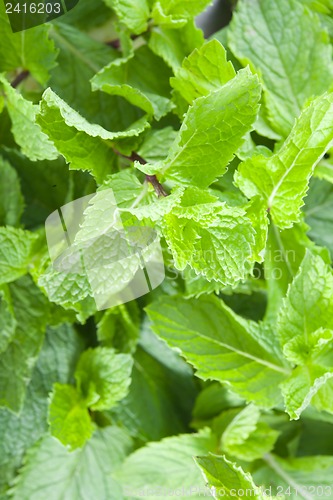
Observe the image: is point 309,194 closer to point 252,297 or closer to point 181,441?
point 252,297

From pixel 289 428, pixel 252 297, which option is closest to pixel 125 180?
pixel 252 297

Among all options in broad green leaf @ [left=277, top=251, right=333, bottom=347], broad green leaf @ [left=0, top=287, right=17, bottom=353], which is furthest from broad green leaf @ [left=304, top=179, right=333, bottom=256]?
broad green leaf @ [left=0, top=287, right=17, bottom=353]

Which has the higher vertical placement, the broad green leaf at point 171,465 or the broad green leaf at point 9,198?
the broad green leaf at point 9,198

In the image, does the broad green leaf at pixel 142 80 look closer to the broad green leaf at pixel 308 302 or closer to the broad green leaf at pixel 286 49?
the broad green leaf at pixel 286 49

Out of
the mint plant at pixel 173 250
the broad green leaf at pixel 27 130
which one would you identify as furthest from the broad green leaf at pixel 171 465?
the broad green leaf at pixel 27 130

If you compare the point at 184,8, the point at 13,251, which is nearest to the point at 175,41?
the point at 184,8

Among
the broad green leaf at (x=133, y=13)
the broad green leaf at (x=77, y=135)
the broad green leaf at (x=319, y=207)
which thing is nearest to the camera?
the broad green leaf at (x=77, y=135)

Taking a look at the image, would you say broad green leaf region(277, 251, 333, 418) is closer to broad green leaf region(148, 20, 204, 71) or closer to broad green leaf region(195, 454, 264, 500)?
broad green leaf region(195, 454, 264, 500)
